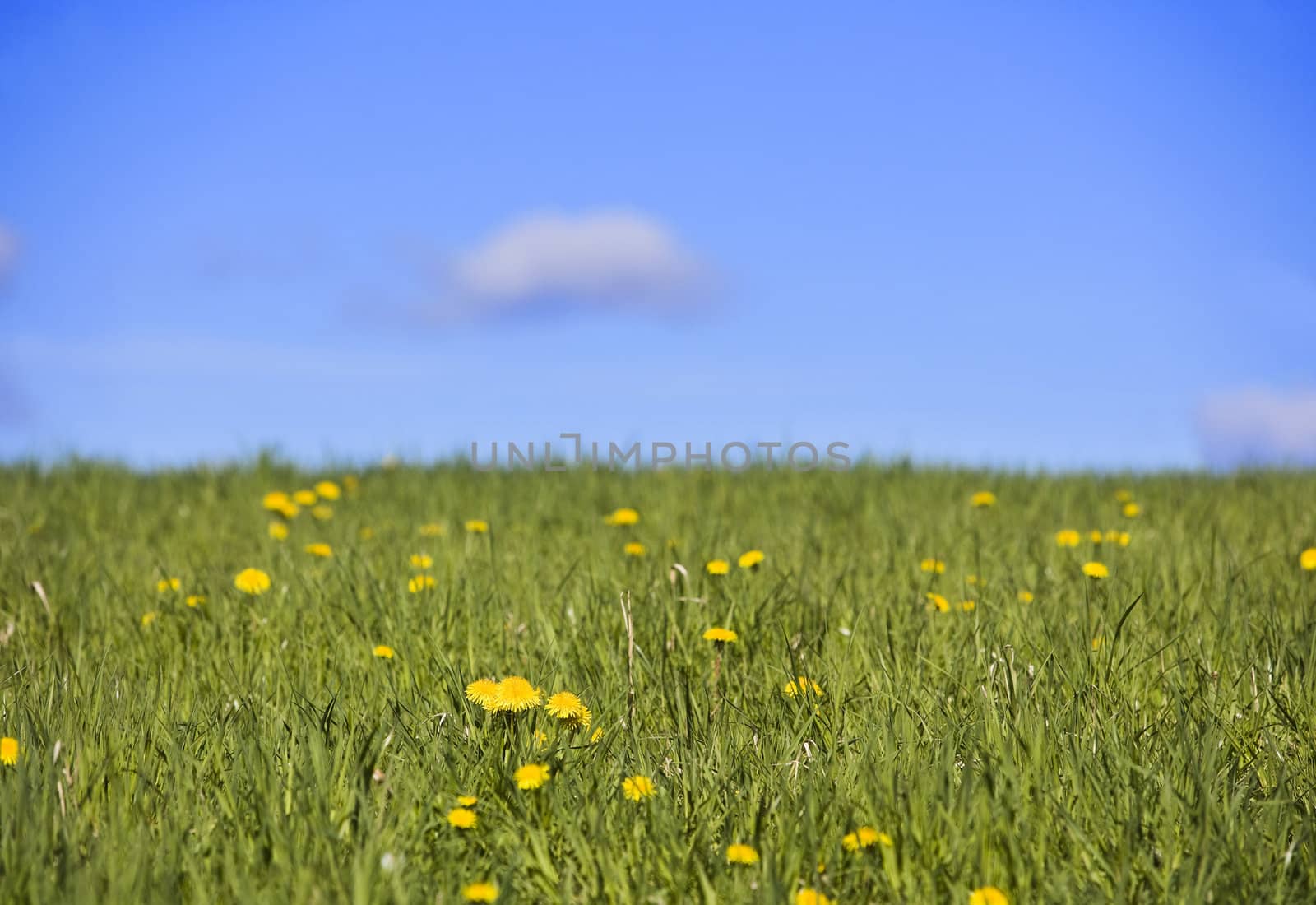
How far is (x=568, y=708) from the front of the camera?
2154mm

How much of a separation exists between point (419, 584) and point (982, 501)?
327 centimetres

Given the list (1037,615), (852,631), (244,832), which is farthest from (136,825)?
(1037,615)

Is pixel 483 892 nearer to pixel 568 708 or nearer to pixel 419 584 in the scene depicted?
pixel 568 708

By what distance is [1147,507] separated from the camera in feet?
19.3

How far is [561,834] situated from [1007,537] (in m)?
3.23

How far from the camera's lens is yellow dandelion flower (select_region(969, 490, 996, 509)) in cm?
536

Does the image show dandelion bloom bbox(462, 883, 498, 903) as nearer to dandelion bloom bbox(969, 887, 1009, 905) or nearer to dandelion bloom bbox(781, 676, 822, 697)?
dandelion bloom bbox(969, 887, 1009, 905)

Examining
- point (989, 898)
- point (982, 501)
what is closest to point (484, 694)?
point (989, 898)

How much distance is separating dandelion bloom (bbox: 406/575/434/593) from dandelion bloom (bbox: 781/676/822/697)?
1252 millimetres

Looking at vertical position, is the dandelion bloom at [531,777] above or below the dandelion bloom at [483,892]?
above

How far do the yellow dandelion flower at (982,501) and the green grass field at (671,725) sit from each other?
1.02 metres

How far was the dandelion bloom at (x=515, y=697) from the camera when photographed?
2.10 metres

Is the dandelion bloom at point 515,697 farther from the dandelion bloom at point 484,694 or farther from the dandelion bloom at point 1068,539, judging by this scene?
the dandelion bloom at point 1068,539

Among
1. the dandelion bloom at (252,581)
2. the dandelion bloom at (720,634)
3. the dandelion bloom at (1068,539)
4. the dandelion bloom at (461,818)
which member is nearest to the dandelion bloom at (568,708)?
the dandelion bloom at (461,818)
